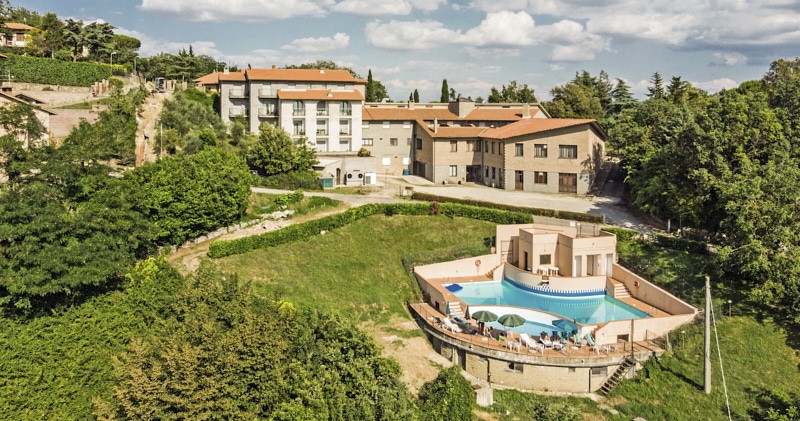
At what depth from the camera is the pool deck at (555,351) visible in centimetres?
2842

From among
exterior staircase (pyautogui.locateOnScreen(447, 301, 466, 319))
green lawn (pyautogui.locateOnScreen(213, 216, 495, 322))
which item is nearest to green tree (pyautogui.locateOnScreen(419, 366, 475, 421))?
green lawn (pyautogui.locateOnScreen(213, 216, 495, 322))

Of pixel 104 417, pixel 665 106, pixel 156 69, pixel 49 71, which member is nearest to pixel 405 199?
pixel 665 106

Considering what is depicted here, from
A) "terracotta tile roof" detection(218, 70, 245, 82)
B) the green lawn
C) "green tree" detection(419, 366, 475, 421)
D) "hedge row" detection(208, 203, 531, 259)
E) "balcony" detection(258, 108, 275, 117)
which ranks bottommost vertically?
"green tree" detection(419, 366, 475, 421)

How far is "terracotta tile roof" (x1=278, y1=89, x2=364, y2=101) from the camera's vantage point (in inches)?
2549

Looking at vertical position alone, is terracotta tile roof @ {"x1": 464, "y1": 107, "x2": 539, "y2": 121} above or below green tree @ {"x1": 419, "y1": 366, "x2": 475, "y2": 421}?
above

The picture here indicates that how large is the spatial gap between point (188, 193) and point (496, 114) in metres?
44.4

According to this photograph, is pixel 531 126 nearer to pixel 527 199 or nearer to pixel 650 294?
pixel 527 199

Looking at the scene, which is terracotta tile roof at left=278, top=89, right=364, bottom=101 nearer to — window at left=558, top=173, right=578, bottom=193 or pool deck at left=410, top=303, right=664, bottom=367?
window at left=558, top=173, right=578, bottom=193

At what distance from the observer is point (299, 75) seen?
68.4 metres

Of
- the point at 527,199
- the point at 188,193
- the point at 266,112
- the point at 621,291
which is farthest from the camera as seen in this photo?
the point at 266,112

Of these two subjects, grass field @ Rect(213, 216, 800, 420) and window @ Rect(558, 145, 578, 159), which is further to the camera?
window @ Rect(558, 145, 578, 159)

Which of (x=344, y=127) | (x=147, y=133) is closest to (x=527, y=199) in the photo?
(x=344, y=127)

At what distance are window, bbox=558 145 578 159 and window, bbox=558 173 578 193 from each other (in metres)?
1.93

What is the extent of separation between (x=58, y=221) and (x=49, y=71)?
47.4 m
